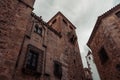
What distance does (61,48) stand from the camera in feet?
39.9

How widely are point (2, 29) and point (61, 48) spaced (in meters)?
6.98

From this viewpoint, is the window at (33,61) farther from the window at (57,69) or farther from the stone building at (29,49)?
the window at (57,69)

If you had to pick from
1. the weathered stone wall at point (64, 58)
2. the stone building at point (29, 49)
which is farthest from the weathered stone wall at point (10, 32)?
the weathered stone wall at point (64, 58)

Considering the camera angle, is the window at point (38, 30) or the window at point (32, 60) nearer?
the window at point (32, 60)

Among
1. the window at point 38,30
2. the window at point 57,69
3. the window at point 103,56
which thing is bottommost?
the window at point 57,69

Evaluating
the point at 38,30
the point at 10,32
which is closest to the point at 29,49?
the point at 10,32

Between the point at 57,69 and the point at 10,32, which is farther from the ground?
the point at 10,32

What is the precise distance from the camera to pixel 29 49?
8.28m

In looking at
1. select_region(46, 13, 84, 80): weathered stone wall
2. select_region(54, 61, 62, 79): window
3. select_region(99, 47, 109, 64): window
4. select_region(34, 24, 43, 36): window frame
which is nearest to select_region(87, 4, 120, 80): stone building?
select_region(99, 47, 109, 64): window

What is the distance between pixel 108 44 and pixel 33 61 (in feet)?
24.0

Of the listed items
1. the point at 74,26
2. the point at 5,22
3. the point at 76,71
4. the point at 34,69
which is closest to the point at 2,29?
the point at 5,22

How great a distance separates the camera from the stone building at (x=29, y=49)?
19.7ft

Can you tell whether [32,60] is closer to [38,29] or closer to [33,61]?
[33,61]

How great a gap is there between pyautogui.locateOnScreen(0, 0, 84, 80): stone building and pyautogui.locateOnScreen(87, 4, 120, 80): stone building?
2.61 metres
